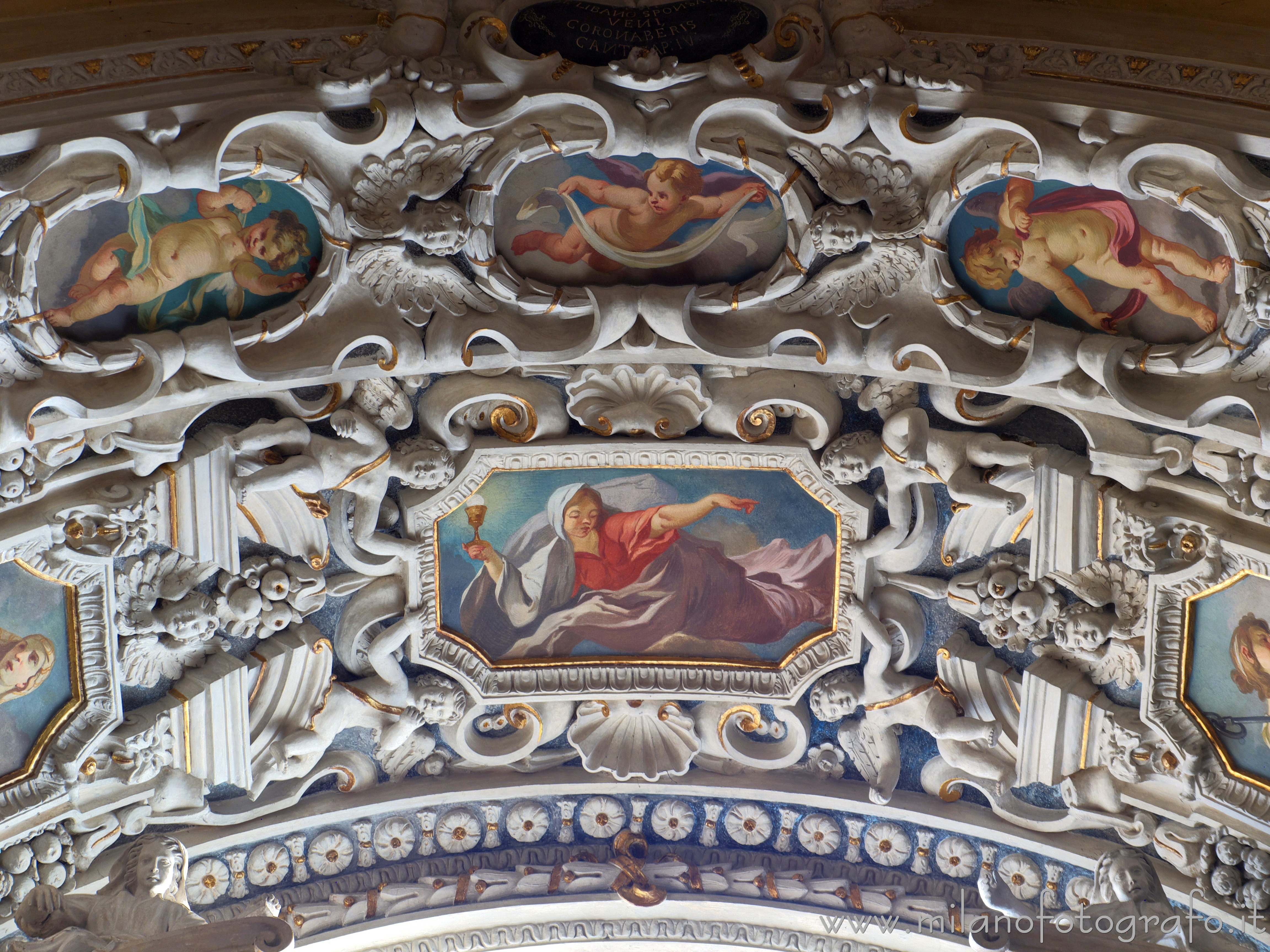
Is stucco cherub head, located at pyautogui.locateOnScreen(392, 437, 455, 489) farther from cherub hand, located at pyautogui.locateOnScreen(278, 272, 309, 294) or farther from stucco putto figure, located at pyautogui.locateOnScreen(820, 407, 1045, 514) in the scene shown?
stucco putto figure, located at pyautogui.locateOnScreen(820, 407, 1045, 514)

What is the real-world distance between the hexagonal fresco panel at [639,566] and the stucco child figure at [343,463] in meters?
0.41

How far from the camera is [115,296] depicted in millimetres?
6328

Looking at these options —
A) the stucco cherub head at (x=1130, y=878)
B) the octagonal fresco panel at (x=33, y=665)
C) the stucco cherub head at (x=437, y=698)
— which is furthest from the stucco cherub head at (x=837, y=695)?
the octagonal fresco panel at (x=33, y=665)

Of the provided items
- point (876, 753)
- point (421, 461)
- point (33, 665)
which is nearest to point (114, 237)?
point (421, 461)

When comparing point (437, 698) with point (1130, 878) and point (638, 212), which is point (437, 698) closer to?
point (638, 212)

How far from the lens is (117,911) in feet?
23.0

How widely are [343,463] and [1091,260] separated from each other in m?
3.67

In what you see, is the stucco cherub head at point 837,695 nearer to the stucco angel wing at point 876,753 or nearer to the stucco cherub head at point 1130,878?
the stucco angel wing at point 876,753

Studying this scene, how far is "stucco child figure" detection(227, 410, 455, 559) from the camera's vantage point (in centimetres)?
711

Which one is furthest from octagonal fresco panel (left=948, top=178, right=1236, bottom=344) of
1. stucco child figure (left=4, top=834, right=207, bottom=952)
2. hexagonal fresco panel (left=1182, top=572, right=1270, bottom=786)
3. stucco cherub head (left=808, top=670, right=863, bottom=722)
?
stucco child figure (left=4, top=834, right=207, bottom=952)

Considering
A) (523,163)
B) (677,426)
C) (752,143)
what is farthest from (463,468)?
(752,143)

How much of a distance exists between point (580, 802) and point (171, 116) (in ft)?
15.8

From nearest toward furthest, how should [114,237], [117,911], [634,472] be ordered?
[114,237] < [117,911] < [634,472]

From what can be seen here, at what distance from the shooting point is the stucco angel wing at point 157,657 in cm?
741
